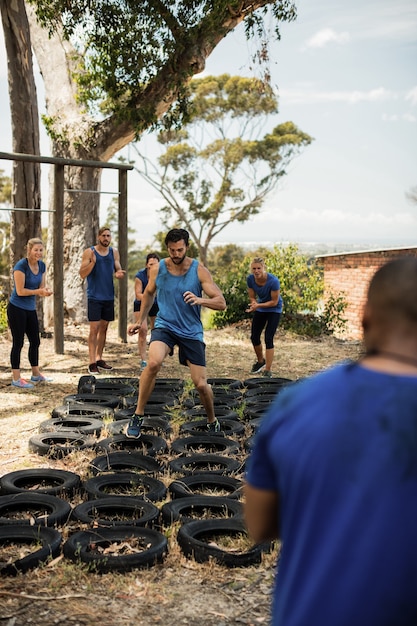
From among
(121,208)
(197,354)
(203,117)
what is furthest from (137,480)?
(203,117)

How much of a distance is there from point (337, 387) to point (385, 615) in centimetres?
49

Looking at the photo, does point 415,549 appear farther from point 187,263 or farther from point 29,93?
point 29,93

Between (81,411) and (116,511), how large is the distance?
3.22 meters

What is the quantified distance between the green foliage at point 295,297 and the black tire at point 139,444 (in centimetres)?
1011

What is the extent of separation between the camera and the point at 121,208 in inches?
555

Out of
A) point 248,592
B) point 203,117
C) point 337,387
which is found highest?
point 203,117

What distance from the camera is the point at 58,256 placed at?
12.3 metres

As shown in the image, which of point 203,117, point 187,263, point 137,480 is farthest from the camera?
point 203,117

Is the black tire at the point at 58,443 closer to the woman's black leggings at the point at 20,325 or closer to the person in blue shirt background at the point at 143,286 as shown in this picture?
the woman's black leggings at the point at 20,325

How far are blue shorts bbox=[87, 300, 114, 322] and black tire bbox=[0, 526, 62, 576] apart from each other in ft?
19.3

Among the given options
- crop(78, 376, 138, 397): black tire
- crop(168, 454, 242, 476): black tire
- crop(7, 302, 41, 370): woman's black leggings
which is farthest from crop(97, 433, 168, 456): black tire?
crop(7, 302, 41, 370): woman's black leggings

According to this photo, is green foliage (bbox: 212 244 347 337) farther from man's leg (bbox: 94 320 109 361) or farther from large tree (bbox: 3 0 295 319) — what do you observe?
man's leg (bbox: 94 320 109 361)

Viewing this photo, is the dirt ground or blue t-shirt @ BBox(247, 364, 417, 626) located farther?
the dirt ground

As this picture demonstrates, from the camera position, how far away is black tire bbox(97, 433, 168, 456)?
6.69 meters
